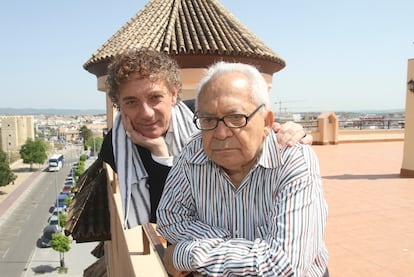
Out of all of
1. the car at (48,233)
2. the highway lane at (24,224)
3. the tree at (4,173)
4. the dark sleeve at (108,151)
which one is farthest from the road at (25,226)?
the dark sleeve at (108,151)

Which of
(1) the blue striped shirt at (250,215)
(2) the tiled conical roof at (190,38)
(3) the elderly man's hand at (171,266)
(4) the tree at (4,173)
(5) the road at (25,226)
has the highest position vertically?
(2) the tiled conical roof at (190,38)

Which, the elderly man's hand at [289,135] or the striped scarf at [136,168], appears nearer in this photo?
the elderly man's hand at [289,135]

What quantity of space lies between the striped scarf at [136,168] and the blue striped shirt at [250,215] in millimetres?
388

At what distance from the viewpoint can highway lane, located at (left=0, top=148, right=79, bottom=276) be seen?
102 feet

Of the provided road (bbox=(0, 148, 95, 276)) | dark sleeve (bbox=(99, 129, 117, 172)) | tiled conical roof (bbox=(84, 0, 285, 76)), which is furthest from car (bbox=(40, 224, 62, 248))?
dark sleeve (bbox=(99, 129, 117, 172))

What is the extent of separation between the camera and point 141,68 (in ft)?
6.22

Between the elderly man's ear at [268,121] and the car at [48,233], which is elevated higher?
the elderly man's ear at [268,121]

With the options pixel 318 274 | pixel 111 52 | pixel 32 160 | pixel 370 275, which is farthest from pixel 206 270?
pixel 32 160

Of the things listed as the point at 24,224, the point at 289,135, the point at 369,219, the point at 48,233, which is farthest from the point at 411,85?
the point at 24,224

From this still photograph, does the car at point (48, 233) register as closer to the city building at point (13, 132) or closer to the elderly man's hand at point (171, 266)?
the elderly man's hand at point (171, 266)

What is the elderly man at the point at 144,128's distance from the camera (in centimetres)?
192

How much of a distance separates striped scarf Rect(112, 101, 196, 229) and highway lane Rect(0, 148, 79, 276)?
30464mm

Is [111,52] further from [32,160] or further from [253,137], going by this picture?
[32,160]

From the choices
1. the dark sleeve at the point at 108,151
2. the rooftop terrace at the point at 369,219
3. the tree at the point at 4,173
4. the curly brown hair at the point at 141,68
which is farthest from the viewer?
the tree at the point at 4,173
